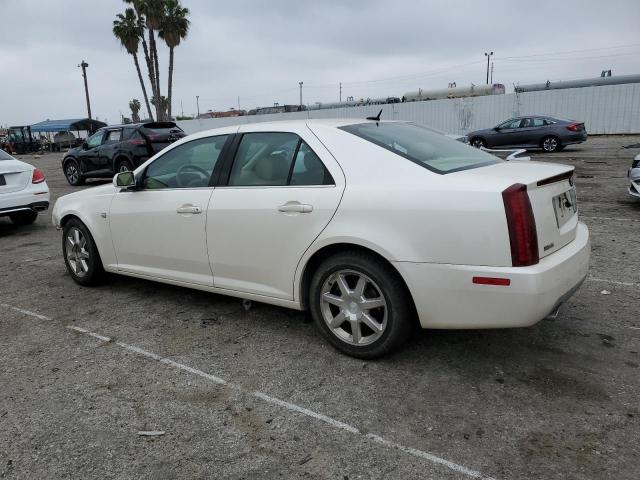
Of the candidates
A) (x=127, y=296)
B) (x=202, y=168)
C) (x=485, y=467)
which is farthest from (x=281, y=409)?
(x=127, y=296)

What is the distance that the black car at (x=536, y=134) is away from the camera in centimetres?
1788

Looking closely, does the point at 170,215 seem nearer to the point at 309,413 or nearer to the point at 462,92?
the point at 309,413

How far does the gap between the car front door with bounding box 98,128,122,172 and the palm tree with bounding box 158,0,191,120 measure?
73.3 feet

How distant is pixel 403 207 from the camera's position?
10.00 feet

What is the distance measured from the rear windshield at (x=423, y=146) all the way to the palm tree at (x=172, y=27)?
113 ft

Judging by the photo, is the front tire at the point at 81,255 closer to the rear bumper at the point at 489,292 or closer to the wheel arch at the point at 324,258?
the wheel arch at the point at 324,258

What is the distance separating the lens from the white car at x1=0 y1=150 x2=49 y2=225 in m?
8.13

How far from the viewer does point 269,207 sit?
11.8ft

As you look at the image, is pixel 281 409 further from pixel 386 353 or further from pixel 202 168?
pixel 202 168

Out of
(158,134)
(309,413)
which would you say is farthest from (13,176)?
(309,413)

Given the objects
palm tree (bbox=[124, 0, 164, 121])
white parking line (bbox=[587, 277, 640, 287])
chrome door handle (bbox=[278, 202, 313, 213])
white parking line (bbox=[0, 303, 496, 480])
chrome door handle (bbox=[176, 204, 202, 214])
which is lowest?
white parking line (bbox=[0, 303, 496, 480])

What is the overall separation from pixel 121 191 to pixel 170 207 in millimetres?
793

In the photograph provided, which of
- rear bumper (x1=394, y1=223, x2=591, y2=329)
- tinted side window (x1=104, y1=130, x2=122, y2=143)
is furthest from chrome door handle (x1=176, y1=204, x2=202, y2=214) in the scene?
tinted side window (x1=104, y1=130, x2=122, y2=143)

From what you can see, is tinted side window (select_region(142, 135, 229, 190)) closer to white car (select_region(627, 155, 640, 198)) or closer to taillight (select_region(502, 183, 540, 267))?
taillight (select_region(502, 183, 540, 267))
